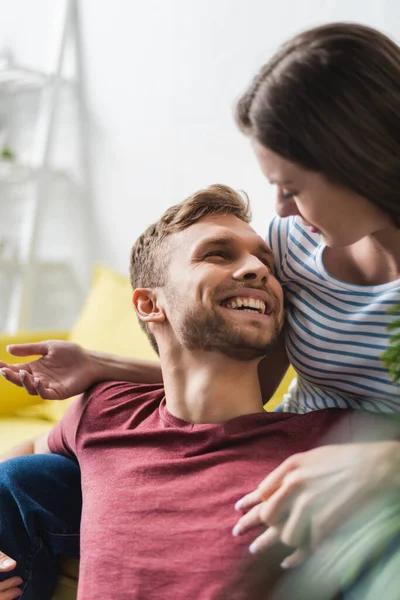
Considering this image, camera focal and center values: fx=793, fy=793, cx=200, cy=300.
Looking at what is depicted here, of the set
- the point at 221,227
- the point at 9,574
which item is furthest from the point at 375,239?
the point at 9,574

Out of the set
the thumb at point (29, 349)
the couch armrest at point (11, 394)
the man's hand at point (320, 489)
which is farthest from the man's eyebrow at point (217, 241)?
the couch armrest at point (11, 394)

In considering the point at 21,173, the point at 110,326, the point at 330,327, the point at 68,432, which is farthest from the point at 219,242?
the point at 21,173

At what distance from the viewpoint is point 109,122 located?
323cm

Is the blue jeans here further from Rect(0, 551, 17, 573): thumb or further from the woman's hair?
the woman's hair

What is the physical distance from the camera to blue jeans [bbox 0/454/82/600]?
1346mm

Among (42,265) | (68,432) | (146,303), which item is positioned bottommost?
(42,265)

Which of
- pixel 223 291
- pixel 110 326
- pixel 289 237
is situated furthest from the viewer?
pixel 110 326

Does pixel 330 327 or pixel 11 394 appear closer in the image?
pixel 330 327

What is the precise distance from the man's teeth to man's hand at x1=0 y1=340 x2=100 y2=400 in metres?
0.35

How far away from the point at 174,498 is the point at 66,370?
0.41 metres

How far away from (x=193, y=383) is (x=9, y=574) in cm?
45

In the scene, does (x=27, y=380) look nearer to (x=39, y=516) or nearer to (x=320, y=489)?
(x=39, y=516)

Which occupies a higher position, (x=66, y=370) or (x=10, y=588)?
(x=66, y=370)

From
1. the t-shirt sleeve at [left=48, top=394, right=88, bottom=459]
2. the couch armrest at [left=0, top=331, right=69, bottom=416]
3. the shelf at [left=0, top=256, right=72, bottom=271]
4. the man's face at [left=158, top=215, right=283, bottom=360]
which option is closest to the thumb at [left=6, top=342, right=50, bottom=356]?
the t-shirt sleeve at [left=48, top=394, right=88, bottom=459]
